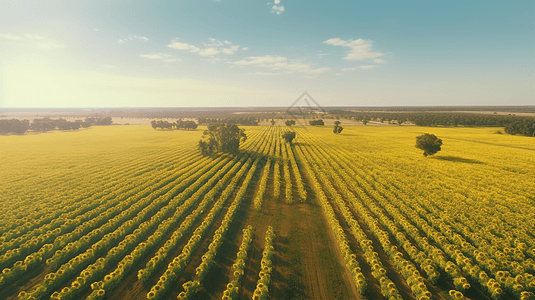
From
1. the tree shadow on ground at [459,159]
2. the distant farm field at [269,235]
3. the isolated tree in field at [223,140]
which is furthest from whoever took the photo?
the isolated tree in field at [223,140]

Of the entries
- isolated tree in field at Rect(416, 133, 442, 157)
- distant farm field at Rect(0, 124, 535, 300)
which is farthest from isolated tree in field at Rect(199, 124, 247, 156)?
isolated tree in field at Rect(416, 133, 442, 157)

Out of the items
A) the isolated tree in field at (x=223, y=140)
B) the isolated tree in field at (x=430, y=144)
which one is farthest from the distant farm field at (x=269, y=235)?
the isolated tree in field at (x=223, y=140)

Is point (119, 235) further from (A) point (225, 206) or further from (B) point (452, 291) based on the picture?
(B) point (452, 291)

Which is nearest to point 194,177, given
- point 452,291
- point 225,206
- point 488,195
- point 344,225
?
point 225,206

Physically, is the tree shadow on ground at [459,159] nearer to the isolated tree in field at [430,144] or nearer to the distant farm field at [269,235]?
the isolated tree in field at [430,144]

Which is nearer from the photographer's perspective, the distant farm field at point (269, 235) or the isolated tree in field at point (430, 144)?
the distant farm field at point (269, 235)

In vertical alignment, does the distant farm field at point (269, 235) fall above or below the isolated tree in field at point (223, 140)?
below

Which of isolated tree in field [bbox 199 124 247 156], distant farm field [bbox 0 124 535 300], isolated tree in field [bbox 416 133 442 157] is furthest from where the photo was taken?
isolated tree in field [bbox 199 124 247 156]

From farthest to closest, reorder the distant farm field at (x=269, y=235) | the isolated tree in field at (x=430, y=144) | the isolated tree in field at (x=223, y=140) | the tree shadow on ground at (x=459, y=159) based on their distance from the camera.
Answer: the isolated tree in field at (x=223, y=140)
the isolated tree in field at (x=430, y=144)
the tree shadow on ground at (x=459, y=159)
the distant farm field at (x=269, y=235)

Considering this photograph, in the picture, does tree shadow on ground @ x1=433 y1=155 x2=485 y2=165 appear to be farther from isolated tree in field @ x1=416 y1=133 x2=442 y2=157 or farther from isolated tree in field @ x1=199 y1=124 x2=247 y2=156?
isolated tree in field @ x1=199 y1=124 x2=247 y2=156
